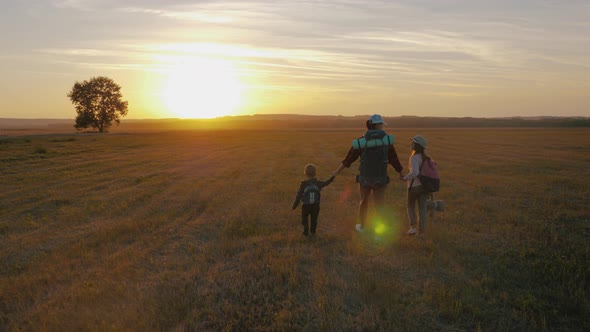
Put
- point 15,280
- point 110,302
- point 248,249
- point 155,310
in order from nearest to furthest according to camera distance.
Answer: point 155,310 < point 110,302 < point 15,280 < point 248,249

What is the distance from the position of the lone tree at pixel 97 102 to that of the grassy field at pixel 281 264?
2534 inches

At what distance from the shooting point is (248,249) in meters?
7.45

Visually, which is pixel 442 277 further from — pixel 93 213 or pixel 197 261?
pixel 93 213

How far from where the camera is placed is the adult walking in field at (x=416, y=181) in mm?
7632

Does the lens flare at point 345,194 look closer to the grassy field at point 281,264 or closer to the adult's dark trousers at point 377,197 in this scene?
the grassy field at point 281,264

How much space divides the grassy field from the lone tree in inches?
2534

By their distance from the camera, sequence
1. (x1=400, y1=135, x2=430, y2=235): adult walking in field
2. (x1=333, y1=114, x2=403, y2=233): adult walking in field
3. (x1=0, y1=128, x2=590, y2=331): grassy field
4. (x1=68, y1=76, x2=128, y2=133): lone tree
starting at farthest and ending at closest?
(x1=68, y1=76, x2=128, y2=133): lone tree < (x1=400, y1=135, x2=430, y2=235): adult walking in field < (x1=333, y1=114, x2=403, y2=233): adult walking in field < (x1=0, y1=128, x2=590, y2=331): grassy field

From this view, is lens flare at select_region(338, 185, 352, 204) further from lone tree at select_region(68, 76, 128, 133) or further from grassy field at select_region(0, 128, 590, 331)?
lone tree at select_region(68, 76, 128, 133)

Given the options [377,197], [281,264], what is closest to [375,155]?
[377,197]

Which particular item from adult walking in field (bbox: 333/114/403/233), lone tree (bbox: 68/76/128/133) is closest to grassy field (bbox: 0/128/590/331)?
adult walking in field (bbox: 333/114/403/233)

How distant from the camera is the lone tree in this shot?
68.7 m

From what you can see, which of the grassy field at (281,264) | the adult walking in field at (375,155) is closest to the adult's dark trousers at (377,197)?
the adult walking in field at (375,155)

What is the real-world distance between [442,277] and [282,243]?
324 cm

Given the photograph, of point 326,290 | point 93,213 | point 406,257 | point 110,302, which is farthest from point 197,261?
point 93,213
